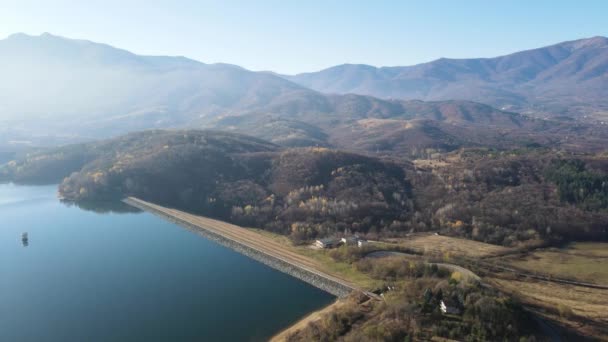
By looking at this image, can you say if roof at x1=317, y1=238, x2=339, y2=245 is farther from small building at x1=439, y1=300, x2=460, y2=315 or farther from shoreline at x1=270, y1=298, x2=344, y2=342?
small building at x1=439, y1=300, x2=460, y2=315

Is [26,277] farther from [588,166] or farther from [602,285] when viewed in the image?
[588,166]

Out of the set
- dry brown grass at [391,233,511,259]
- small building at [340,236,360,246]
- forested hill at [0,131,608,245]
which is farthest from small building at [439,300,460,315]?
forested hill at [0,131,608,245]

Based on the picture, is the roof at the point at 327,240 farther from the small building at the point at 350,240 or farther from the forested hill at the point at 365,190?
the forested hill at the point at 365,190

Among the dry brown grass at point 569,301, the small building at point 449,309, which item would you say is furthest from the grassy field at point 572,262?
the small building at point 449,309

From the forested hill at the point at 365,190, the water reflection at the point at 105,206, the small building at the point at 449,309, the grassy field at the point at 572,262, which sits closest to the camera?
the small building at the point at 449,309

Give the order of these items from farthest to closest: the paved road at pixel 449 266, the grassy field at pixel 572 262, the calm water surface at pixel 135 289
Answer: the grassy field at pixel 572 262, the paved road at pixel 449 266, the calm water surface at pixel 135 289

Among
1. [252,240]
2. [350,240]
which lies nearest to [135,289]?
[252,240]

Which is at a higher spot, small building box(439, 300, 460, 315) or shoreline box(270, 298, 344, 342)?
small building box(439, 300, 460, 315)
